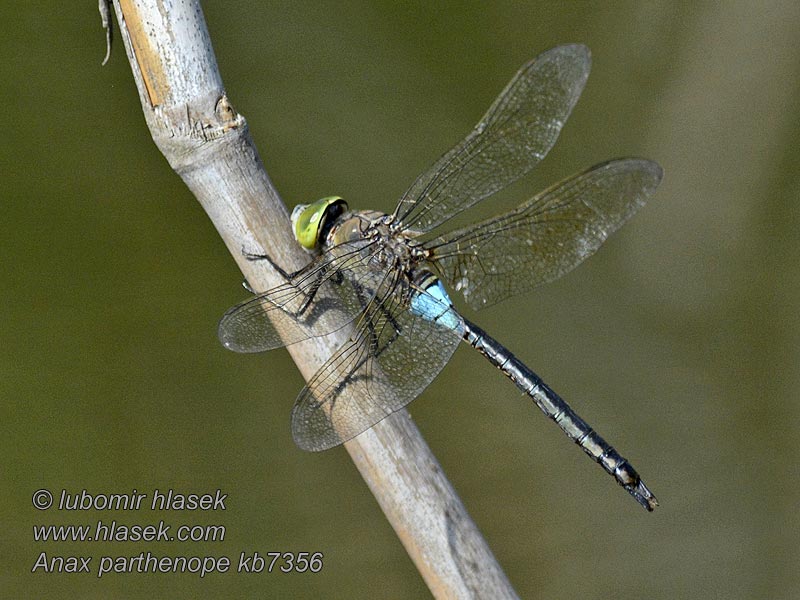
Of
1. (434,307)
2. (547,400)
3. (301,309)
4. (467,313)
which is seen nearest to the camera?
(301,309)

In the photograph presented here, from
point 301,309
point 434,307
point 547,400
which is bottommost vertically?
point 547,400

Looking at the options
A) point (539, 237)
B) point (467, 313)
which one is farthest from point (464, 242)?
point (467, 313)

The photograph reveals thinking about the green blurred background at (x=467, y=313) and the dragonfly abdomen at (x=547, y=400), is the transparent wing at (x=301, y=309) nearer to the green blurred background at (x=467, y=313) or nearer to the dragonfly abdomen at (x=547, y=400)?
the dragonfly abdomen at (x=547, y=400)

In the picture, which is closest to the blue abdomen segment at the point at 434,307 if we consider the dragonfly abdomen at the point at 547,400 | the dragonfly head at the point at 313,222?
the dragonfly abdomen at the point at 547,400

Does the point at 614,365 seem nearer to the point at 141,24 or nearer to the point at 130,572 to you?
the point at 130,572

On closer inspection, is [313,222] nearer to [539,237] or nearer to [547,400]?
[539,237]

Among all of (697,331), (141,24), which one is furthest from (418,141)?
(141,24)

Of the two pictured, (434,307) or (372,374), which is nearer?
(372,374)

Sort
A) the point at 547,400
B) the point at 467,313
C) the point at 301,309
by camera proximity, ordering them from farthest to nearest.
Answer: the point at 467,313, the point at 547,400, the point at 301,309
